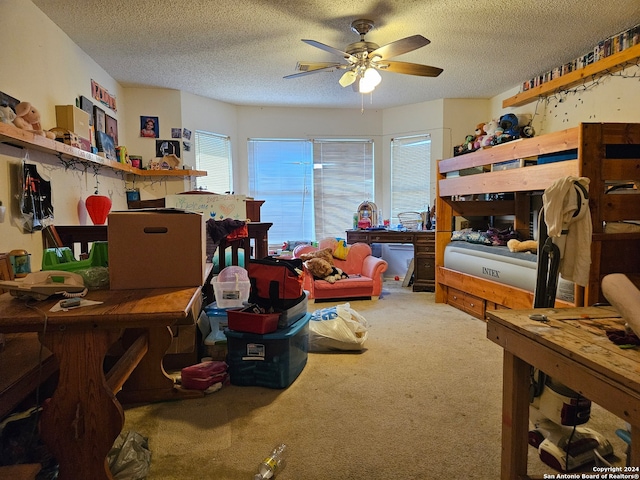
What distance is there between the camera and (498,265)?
11.3ft

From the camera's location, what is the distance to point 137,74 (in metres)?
4.19

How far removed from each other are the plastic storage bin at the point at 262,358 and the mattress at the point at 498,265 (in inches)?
68.4

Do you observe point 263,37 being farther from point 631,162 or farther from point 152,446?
point 152,446

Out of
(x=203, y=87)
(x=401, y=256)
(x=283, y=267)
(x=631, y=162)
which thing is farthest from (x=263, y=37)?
(x=401, y=256)

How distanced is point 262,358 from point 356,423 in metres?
0.69

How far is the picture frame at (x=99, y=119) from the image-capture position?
3.75 m

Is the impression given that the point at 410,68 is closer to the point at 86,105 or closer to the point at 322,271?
the point at 322,271

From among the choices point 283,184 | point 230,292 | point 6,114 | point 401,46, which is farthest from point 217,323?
point 283,184

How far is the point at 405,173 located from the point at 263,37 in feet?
10.4

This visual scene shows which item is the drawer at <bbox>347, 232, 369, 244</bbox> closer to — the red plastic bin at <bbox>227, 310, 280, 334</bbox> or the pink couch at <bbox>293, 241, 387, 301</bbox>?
the pink couch at <bbox>293, 241, 387, 301</bbox>

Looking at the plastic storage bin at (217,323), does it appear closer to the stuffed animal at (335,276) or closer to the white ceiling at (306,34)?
the stuffed animal at (335,276)

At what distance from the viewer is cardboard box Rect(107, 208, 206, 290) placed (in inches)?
58.6

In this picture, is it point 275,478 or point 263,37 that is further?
point 263,37

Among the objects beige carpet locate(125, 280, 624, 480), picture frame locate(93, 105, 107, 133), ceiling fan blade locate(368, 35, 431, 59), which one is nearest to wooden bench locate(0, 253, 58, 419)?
beige carpet locate(125, 280, 624, 480)
